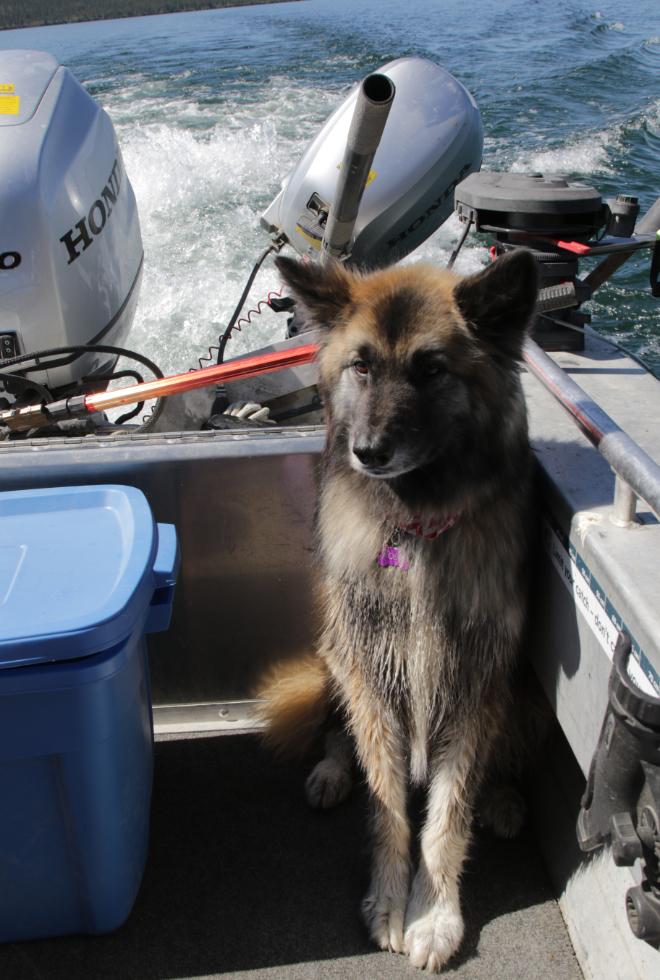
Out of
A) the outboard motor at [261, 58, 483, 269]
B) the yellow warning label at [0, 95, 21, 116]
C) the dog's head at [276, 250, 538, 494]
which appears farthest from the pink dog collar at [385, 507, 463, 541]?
the yellow warning label at [0, 95, 21, 116]

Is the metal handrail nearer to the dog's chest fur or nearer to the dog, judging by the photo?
the dog

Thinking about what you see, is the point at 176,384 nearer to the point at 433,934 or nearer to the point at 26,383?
the point at 26,383

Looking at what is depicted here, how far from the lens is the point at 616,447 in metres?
1.20

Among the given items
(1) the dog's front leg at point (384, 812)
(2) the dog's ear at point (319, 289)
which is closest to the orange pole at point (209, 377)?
(2) the dog's ear at point (319, 289)

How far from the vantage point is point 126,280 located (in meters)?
3.14

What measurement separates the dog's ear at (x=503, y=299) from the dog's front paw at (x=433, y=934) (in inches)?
49.1

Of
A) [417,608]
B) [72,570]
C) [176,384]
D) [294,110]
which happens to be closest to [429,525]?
[417,608]

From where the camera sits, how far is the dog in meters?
1.46

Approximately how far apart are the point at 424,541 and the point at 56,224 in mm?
1859

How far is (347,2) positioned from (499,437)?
70.2ft

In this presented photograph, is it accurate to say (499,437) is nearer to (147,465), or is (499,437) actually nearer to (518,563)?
(518,563)

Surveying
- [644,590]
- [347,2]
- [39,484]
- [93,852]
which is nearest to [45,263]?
[39,484]

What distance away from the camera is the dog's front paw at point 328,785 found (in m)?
1.95

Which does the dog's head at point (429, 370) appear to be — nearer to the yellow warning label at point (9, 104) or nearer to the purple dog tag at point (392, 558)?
the purple dog tag at point (392, 558)
